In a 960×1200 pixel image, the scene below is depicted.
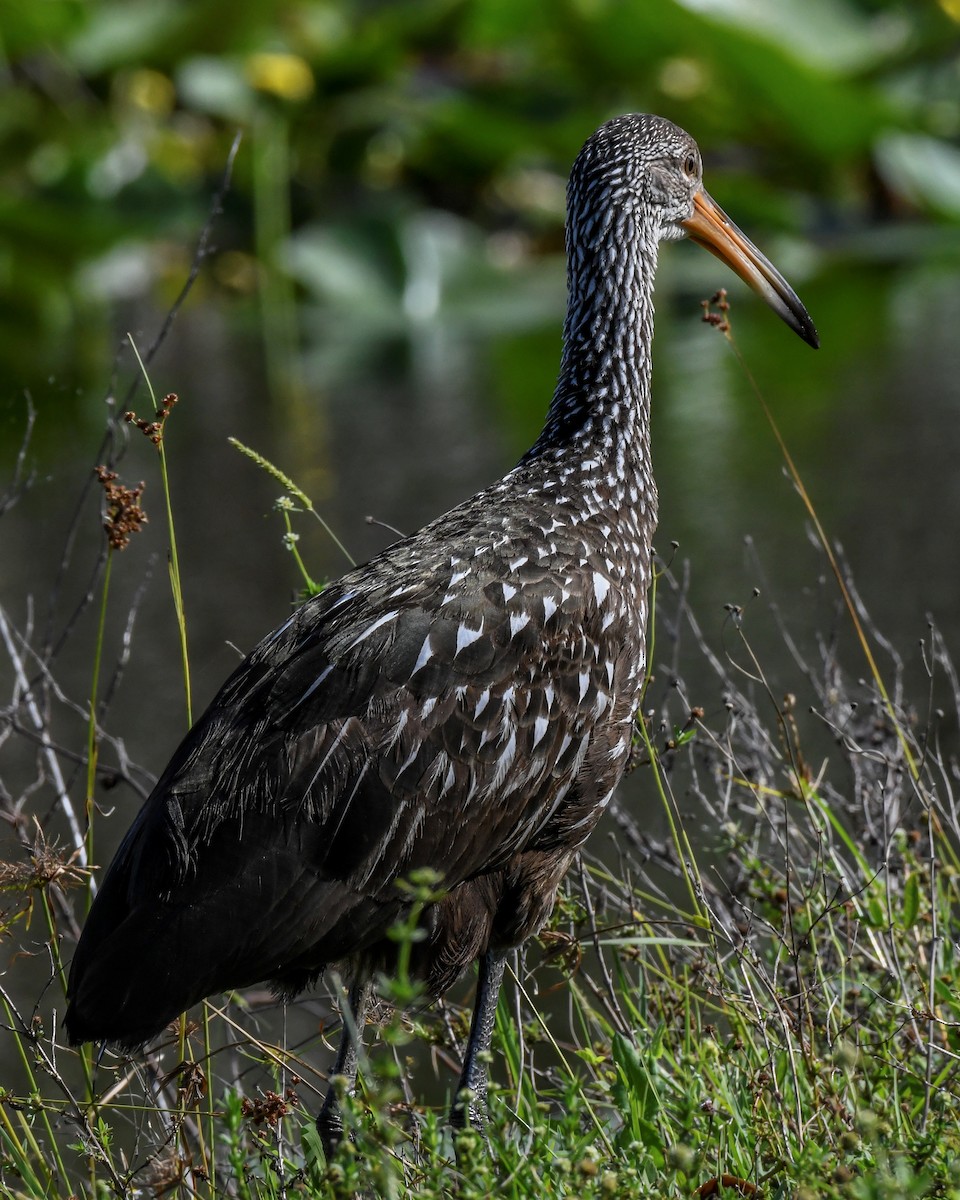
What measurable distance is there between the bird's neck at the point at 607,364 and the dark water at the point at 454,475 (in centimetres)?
135

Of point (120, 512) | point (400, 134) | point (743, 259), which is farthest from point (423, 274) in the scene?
point (120, 512)

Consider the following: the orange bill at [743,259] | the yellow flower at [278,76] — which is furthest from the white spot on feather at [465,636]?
the yellow flower at [278,76]

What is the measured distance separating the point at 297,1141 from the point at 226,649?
13.3 feet

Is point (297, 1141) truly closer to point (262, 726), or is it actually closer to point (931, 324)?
point (262, 726)

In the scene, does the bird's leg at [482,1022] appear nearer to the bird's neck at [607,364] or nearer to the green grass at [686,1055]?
the green grass at [686,1055]

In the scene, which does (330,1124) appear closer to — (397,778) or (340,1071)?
(340,1071)

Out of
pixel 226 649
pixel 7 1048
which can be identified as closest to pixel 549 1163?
pixel 7 1048

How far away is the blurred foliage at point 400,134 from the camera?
16.3 metres

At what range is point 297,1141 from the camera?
4.28 meters

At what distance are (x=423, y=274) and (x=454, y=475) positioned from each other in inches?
254

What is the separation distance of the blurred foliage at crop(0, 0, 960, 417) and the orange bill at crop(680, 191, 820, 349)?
36.4 feet

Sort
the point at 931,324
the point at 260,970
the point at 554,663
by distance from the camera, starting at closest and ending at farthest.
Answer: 1. the point at 260,970
2. the point at 554,663
3. the point at 931,324

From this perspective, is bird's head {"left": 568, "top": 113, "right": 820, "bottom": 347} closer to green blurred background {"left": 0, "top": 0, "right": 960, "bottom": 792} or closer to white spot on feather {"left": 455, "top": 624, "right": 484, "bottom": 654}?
white spot on feather {"left": 455, "top": 624, "right": 484, "bottom": 654}

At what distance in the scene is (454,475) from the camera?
10.1 meters
